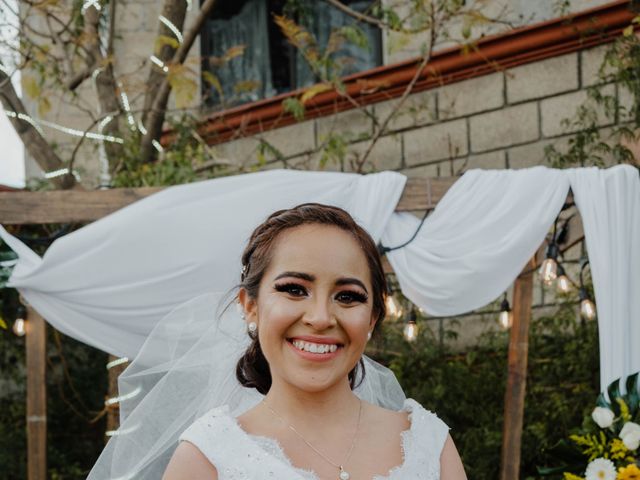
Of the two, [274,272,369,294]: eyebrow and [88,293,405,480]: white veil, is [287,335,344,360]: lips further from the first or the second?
[88,293,405,480]: white veil

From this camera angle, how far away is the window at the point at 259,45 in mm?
9227

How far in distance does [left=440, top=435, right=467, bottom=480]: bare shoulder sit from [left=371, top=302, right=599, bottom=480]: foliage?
14.7ft

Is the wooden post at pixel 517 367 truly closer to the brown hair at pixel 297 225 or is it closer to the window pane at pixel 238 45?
the brown hair at pixel 297 225

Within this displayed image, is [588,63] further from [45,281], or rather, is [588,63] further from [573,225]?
[45,281]

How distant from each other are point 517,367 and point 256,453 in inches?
145

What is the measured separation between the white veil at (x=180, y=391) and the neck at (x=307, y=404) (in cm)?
60

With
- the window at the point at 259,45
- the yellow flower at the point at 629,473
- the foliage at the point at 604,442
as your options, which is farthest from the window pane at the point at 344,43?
the yellow flower at the point at 629,473

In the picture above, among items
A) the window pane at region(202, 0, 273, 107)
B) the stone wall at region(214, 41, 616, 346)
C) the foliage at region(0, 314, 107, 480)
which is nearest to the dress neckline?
the stone wall at region(214, 41, 616, 346)

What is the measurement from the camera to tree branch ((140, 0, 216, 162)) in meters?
7.64

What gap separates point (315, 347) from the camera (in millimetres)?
2225

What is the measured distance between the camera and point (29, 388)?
5727 mm

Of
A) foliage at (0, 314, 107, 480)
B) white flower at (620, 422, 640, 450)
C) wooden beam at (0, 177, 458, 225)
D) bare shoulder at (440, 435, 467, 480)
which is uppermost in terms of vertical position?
wooden beam at (0, 177, 458, 225)

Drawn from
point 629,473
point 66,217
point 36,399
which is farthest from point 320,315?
point 36,399

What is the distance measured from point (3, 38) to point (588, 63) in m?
3.80
